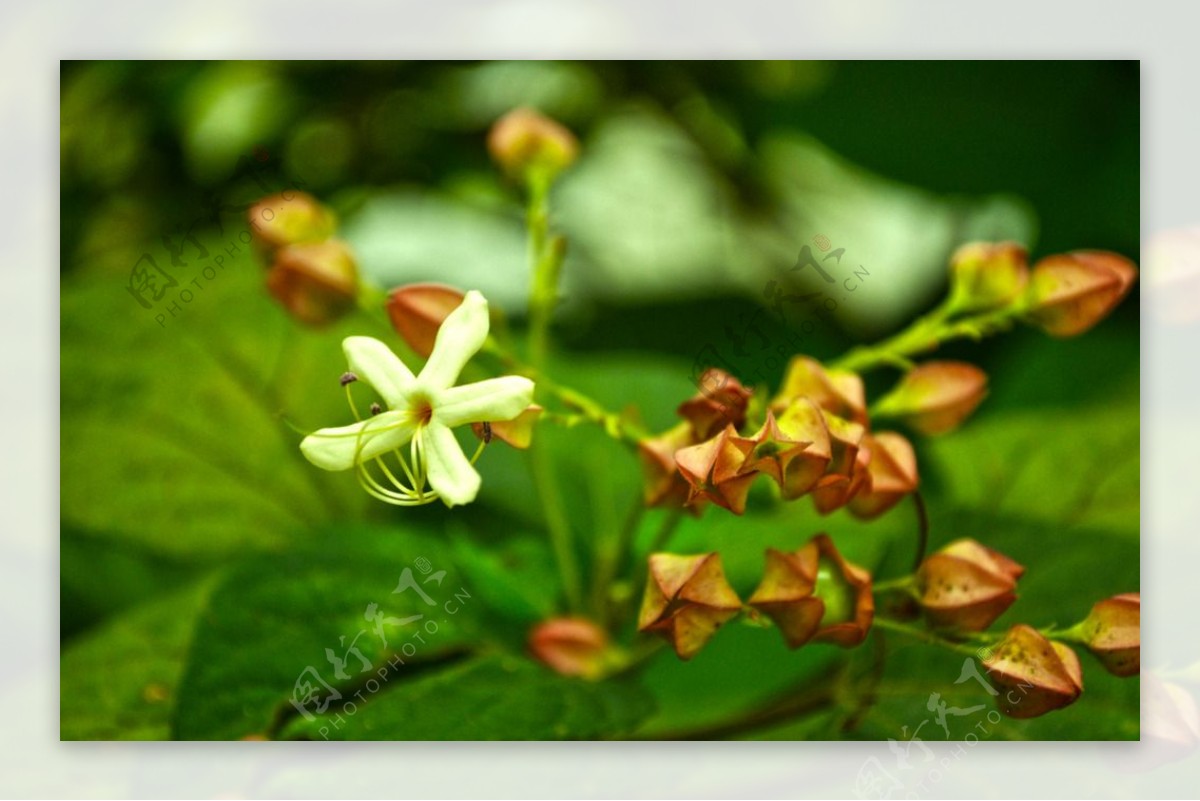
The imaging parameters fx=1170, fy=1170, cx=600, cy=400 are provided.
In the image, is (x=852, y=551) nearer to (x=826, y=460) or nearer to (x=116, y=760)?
(x=826, y=460)

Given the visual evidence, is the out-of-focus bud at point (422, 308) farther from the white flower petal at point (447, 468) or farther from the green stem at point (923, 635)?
the green stem at point (923, 635)

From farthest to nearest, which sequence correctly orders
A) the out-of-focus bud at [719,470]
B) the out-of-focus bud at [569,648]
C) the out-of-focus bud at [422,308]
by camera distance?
1. the out-of-focus bud at [569,648]
2. the out-of-focus bud at [422,308]
3. the out-of-focus bud at [719,470]

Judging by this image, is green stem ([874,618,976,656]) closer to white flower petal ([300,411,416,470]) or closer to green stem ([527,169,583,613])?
green stem ([527,169,583,613])

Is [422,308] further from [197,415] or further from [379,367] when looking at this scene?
[197,415]

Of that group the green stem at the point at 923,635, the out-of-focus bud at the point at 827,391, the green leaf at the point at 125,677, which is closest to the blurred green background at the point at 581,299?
the green leaf at the point at 125,677

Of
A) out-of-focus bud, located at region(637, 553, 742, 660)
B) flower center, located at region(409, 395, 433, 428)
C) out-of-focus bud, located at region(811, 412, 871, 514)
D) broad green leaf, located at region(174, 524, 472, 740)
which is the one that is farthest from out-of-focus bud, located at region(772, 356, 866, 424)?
broad green leaf, located at region(174, 524, 472, 740)

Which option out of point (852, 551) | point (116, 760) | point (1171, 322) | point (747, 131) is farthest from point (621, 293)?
point (116, 760)

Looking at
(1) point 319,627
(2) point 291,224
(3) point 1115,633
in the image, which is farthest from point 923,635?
(2) point 291,224
